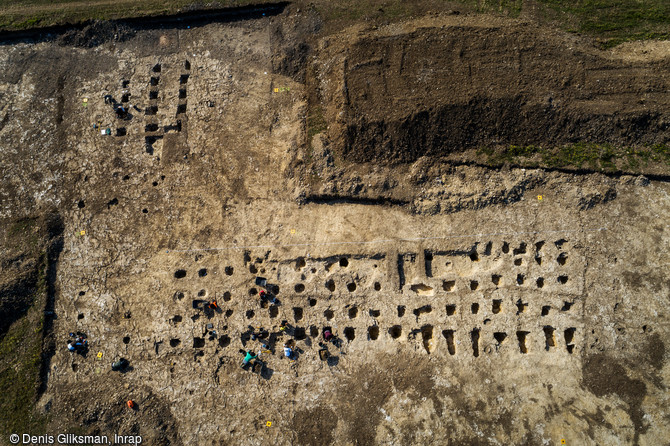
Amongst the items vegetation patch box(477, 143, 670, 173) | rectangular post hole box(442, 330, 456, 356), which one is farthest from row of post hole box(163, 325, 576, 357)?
vegetation patch box(477, 143, 670, 173)

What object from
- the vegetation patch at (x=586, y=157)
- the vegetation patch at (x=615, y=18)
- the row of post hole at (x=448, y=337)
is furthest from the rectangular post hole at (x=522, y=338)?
the vegetation patch at (x=615, y=18)

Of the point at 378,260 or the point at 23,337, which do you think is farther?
the point at 23,337

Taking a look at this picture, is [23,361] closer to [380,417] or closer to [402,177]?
[380,417]

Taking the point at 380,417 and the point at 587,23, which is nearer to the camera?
the point at 380,417

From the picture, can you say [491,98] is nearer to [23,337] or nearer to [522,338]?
[522,338]

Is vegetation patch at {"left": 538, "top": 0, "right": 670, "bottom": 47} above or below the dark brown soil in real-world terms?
above

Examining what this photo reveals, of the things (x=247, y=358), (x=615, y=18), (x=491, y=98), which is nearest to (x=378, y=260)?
(x=247, y=358)

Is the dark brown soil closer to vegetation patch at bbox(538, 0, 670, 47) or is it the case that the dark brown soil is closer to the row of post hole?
vegetation patch at bbox(538, 0, 670, 47)

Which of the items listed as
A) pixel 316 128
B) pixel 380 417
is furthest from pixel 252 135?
pixel 380 417
